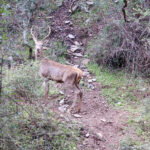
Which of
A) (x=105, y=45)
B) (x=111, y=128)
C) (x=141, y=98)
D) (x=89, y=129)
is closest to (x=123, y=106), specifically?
(x=141, y=98)

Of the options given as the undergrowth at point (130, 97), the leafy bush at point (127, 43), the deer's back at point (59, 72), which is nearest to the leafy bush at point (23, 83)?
the deer's back at point (59, 72)

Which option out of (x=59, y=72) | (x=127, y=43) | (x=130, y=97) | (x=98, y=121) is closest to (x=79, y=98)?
(x=59, y=72)

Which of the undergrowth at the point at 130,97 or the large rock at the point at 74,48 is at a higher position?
the large rock at the point at 74,48

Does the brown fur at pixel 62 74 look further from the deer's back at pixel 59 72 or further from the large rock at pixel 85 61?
the large rock at pixel 85 61

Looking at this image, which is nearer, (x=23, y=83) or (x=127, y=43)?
(x=23, y=83)

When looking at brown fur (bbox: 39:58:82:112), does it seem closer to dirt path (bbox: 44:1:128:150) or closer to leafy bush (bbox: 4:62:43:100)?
dirt path (bbox: 44:1:128:150)

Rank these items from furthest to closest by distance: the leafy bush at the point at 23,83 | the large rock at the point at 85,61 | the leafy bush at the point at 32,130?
the large rock at the point at 85,61, the leafy bush at the point at 23,83, the leafy bush at the point at 32,130

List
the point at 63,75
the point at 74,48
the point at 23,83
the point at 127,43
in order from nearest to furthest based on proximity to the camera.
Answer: the point at 23,83, the point at 63,75, the point at 127,43, the point at 74,48

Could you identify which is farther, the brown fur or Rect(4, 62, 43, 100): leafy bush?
the brown fur

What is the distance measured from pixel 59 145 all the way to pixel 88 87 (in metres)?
3.89

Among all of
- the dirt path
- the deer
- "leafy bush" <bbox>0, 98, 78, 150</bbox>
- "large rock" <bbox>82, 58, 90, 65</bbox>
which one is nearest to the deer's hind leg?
the deer

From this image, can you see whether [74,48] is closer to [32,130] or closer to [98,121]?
[98,121]

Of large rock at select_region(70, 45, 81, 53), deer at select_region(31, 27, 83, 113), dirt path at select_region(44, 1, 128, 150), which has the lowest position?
dirt path at select_region(44, 1, 128, 150)

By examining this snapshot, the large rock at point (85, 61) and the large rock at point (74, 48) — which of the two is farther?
the large rock at point (74, 48)
